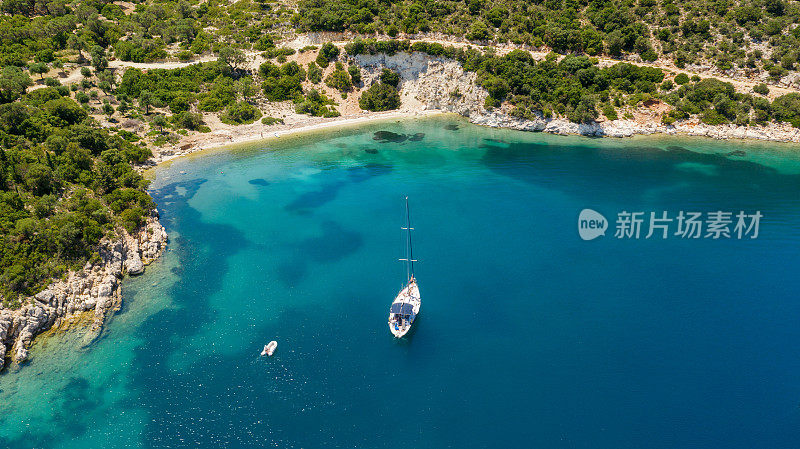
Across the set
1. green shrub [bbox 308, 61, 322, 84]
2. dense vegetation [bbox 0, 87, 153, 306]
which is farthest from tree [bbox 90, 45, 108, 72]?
green shrub [bbox 308, 61, 322, 84]

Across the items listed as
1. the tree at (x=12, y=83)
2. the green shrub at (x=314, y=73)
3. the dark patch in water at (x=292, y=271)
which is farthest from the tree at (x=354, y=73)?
the dark patch in water at (x=292, y=271)

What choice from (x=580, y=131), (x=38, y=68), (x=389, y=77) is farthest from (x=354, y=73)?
(x=38, y=68)

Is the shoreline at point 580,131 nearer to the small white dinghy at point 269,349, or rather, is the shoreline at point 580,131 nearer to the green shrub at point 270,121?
the green shrub at point 270,121

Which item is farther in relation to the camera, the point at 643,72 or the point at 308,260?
the point at 643,72

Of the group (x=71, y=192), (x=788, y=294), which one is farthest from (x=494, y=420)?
(x=71, y=192)

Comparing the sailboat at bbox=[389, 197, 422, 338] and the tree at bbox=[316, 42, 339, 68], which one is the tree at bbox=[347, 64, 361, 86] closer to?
the tree at bbox=[316, 42, 339, 68]

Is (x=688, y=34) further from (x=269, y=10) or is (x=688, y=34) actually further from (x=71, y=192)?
(x=71, y=192)

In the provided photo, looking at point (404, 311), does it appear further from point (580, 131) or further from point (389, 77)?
point (389, 77)

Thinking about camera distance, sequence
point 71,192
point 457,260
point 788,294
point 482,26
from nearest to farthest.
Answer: point 788,294
point 457,260
point 71,192
point 482,26
